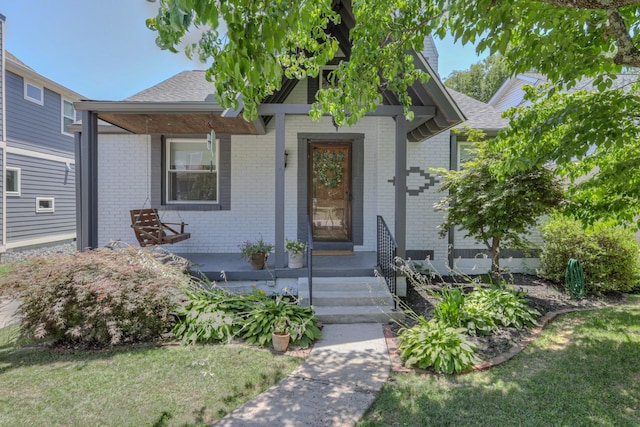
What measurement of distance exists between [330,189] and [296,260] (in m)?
2.49

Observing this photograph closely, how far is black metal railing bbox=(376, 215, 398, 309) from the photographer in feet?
18.2

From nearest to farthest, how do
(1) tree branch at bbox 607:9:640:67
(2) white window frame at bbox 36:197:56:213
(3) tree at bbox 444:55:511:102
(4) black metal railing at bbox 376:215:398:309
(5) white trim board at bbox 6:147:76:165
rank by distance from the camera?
(1) tree branch at bbox 607:9:640:67, (4) black metal railing at bbox 376:215:398:309, (5) white trim board at bbox 6:147:76:165, (2) white window frame at bbox 36:197:56:213, (3) tree at bbox 444:55:511:102

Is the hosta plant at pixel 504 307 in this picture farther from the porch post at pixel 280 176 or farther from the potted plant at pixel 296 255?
the porch post at pixel 280 176

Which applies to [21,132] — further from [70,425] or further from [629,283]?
[629,283]

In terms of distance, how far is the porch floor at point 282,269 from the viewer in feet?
19.7

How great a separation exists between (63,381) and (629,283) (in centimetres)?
887

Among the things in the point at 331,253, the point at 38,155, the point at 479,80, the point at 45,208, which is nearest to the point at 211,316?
the point at 331,253

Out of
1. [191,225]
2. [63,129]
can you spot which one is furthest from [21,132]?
[191,225]

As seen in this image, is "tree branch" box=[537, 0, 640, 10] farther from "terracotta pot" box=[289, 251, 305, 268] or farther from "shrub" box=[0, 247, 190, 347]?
"shrub" box=[0, 247, 190, 347]

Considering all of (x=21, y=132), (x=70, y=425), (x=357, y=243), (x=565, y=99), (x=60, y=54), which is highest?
(x=60, y=54)

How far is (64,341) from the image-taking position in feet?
14.0

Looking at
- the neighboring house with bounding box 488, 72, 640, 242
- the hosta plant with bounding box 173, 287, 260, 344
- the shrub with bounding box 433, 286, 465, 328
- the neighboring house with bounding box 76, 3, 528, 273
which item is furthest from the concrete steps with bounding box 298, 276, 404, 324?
the neighboring house with bounding box 488, 72, 640, 242

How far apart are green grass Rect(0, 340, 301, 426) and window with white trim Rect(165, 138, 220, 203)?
14.0ft

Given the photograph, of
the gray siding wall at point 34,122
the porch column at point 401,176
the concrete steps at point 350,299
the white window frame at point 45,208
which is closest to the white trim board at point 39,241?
the white window frame at point 45,208
